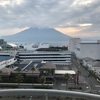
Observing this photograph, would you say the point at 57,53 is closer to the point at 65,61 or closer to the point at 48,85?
the point at 65,61

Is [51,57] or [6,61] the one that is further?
[51,57]

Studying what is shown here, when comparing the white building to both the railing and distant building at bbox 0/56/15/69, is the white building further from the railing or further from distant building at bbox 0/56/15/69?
the railing

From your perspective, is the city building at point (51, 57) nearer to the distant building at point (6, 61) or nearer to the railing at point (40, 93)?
the distant building at point (6, 61)

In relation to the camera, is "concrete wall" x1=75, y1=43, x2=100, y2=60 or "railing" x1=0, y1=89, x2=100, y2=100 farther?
"concrete wall" x1=75, y1=43, x2=100, y2=60

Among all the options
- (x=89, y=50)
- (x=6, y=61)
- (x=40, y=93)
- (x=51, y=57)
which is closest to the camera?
(x=40, y=93)

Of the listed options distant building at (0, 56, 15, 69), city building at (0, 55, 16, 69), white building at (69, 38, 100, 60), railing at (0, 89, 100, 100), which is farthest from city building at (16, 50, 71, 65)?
railing at (0, 89, 100, 100)

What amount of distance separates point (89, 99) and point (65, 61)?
30.6 meters

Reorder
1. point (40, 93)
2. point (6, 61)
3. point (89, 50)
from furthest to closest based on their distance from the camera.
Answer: point (89, 50) < point (6, 61) < point (40, 93)

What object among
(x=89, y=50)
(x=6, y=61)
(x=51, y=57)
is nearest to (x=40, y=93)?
(x=6, y=61)

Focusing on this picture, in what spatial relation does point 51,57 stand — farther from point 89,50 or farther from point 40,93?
point 40,93

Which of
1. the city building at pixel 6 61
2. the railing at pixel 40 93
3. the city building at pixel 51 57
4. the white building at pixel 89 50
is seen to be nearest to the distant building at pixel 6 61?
the city building at pixel 6 61

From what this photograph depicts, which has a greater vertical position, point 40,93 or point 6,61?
point 40,93

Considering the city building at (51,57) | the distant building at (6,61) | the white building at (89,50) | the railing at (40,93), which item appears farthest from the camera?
the white building at (89,50)

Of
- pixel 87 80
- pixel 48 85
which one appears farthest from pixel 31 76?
pixel 87 80
